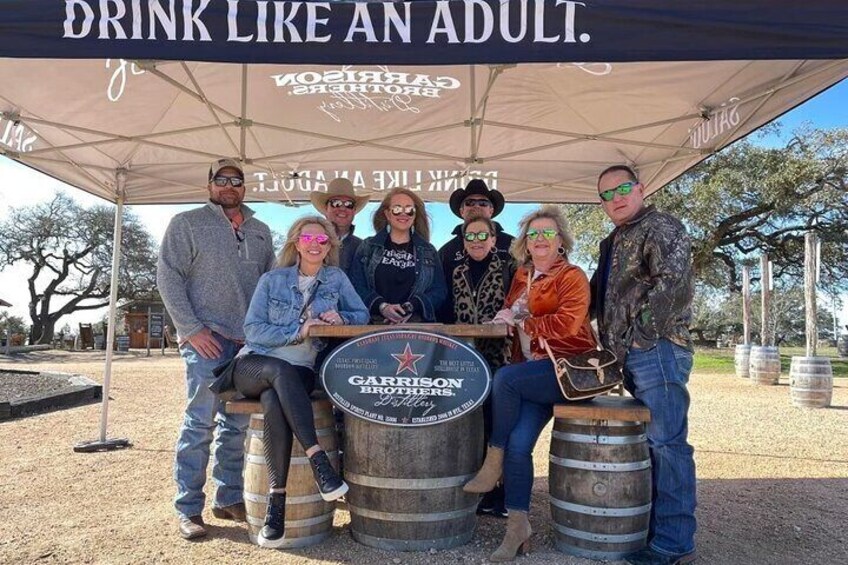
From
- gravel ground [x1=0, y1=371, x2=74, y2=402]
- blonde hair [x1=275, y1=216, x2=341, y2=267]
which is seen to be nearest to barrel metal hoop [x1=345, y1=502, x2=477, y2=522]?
blonde hair [x1=275, y1=216, x2=341, y2=267]

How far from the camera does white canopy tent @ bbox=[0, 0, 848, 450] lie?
2666mm

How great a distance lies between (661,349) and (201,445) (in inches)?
106

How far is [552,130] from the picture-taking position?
5574 millimetres

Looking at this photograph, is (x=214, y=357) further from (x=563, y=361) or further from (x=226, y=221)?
(x=563, y=361)

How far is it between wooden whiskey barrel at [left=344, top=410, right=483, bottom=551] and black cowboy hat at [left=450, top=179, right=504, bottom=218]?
5.81 ft

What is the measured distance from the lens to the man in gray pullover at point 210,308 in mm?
3783

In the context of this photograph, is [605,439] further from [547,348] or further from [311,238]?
[311,238]

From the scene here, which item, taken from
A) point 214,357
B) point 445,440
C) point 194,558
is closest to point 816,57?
point 445,440

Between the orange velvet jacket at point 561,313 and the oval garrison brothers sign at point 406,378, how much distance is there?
0.34 metres

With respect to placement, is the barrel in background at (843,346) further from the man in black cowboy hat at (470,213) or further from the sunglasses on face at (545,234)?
the sunglasses on face at (545,234)

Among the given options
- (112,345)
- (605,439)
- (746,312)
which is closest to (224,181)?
(605,439)

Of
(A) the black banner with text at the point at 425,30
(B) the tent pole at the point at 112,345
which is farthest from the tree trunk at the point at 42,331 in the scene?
(A) the black banner with text at the point at 425,30

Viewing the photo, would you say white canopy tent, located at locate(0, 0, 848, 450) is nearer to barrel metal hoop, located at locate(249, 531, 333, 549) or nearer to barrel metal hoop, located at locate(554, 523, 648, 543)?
barrel metal hoop, located at locate(554, 523, 648, 543)

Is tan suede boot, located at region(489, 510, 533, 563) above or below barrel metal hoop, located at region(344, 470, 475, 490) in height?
below
